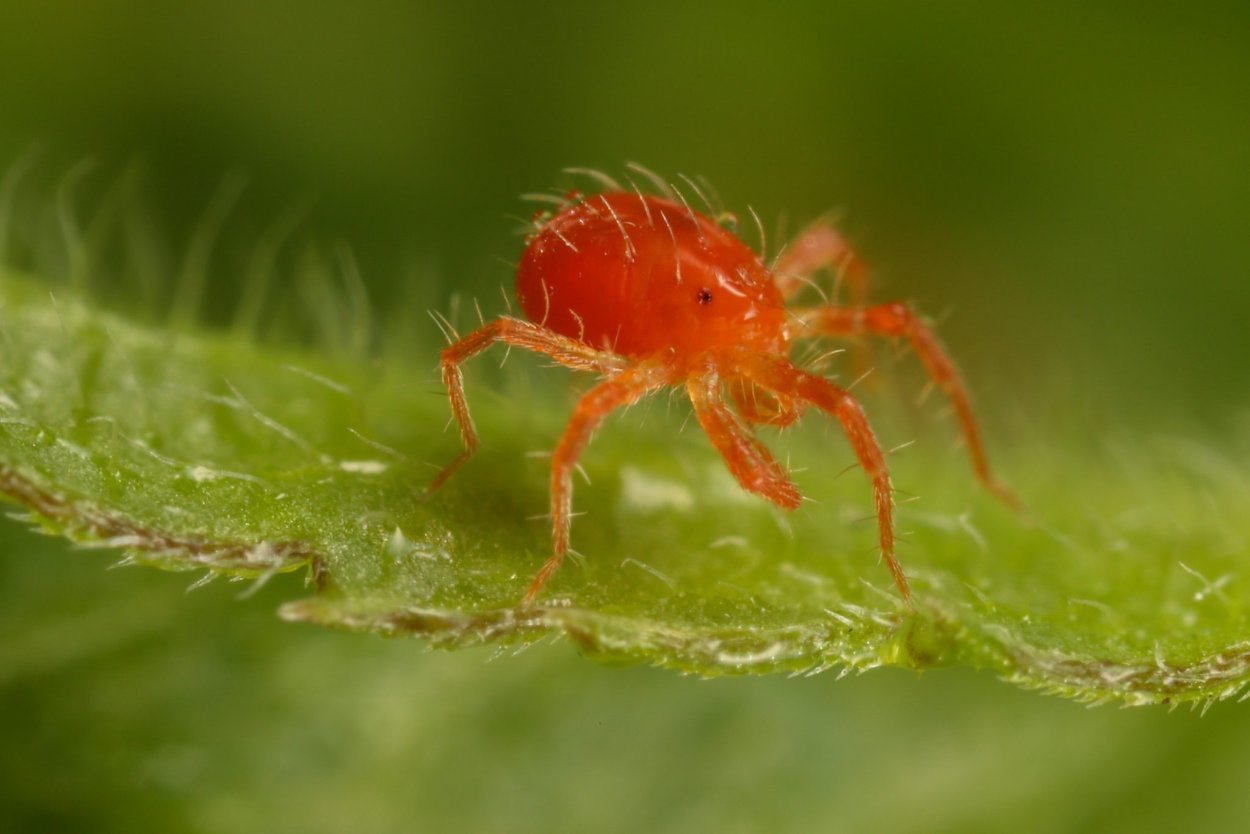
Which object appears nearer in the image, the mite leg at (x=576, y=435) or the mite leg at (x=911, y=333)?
the mite leg at (x=576, y=435)

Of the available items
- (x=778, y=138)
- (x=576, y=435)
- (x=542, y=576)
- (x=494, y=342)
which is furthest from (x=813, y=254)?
(x=778, y=138)

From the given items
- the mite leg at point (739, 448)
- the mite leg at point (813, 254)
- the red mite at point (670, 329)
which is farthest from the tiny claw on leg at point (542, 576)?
the mite leg at point (813, 254)

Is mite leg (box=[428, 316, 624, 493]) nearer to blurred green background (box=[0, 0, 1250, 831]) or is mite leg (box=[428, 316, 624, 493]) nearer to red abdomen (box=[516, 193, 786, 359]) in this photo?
red abdomen (box=[516, 193, 786, 359])

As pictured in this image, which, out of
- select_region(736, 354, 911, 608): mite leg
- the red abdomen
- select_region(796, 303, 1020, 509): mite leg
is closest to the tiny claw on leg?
the red abdomen

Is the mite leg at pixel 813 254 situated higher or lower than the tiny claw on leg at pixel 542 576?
higher

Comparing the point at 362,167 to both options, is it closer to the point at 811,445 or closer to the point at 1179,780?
the point at 811,445

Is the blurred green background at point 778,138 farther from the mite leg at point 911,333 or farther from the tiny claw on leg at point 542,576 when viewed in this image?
the tiny claw on leg at point 542,576

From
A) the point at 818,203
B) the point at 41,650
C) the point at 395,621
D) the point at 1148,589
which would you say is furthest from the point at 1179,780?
the point at 818,203
